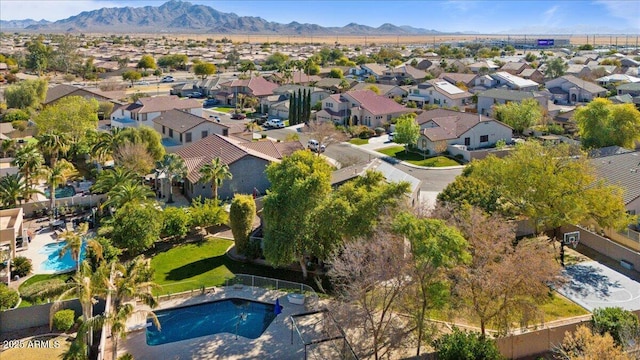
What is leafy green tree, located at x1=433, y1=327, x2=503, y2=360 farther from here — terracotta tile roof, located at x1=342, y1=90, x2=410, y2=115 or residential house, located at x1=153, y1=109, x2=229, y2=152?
terracotta tile roof, located at x1=342, y1=90, x2=410, y2=115

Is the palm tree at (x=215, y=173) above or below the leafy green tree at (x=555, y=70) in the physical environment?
below

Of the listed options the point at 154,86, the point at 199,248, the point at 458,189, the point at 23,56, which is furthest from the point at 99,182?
the point at 23,56

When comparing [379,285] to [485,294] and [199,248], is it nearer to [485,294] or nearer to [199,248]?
[485,294]

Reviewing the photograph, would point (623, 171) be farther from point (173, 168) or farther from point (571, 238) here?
point (173, 168)

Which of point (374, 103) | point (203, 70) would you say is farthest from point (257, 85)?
point (203, 70)

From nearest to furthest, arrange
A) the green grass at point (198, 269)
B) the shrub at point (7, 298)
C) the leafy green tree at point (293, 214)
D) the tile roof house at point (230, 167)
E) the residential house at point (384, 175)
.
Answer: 1. the shrub at point (7, 298)
2. the leafy green tree at point (293, 214)
3. the green grass at point (198, 269)
4. the residential house at point (384, 175)
5. the tile roof house at point (230, 167)

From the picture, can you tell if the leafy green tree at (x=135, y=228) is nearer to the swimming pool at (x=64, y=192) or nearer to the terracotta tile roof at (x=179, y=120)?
the swimming pool at (x=64, y=192)

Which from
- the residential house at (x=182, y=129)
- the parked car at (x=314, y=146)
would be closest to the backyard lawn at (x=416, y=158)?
the parked car at (x=314, y=146)
